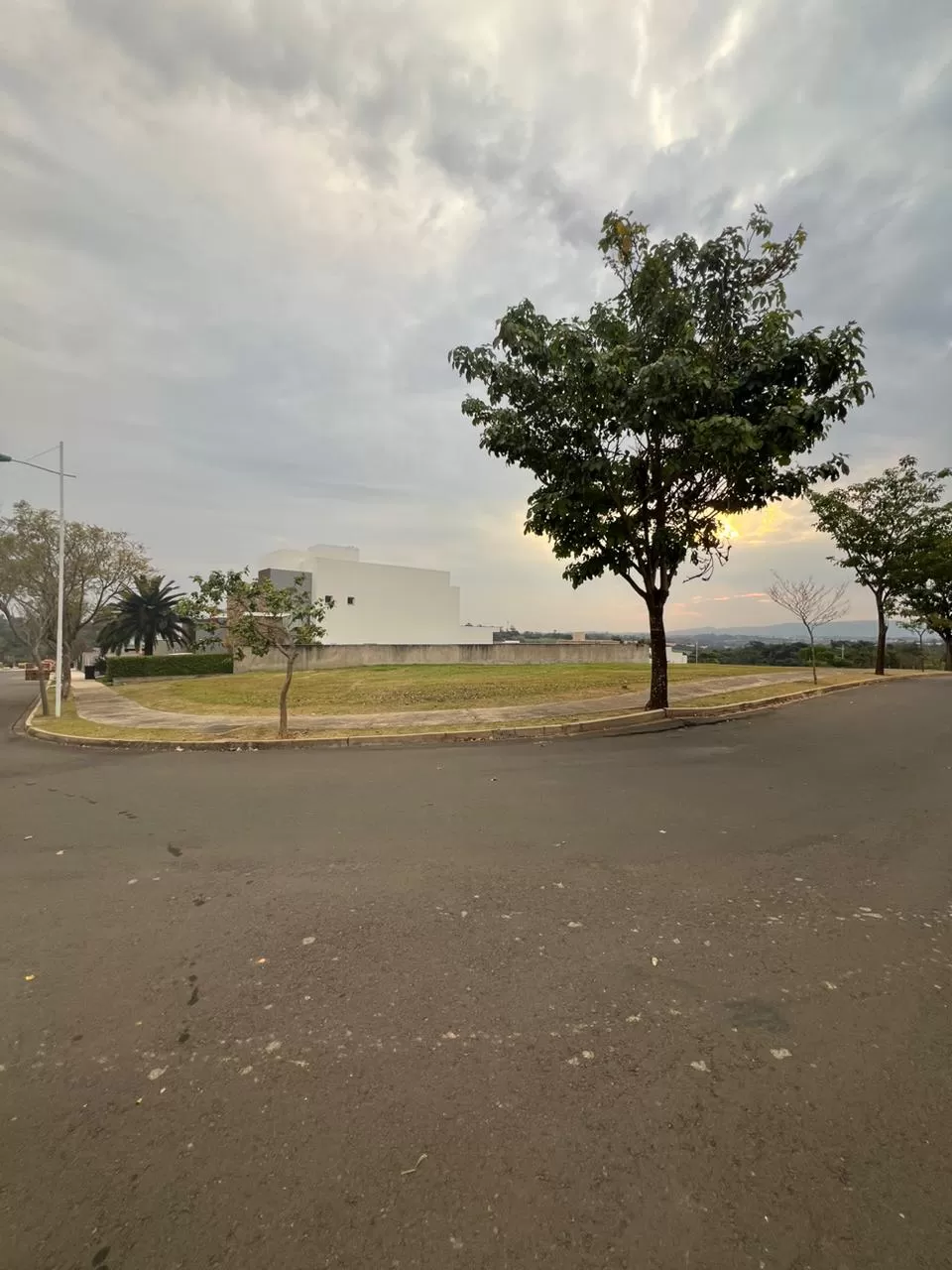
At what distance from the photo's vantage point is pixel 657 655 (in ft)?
43.3

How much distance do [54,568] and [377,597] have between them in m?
26.9

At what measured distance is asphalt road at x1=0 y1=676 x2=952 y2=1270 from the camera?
172 cm

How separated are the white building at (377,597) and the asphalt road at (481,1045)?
39067 millimetres

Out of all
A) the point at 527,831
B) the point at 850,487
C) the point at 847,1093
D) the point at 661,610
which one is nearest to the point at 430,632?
the point at 850,487

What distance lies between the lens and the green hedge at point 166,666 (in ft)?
113

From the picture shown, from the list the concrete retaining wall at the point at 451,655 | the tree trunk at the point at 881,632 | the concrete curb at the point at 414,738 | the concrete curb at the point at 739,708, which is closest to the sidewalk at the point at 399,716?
the concrete curb at the point at 414,738

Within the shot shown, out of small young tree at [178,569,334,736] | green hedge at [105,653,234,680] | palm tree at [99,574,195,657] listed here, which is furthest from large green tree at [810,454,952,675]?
palm tree at [99,574,195,657]

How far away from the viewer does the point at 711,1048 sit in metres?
2.45

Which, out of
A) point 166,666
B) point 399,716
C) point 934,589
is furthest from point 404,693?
point 934,589

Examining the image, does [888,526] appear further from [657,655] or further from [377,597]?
[377,597]

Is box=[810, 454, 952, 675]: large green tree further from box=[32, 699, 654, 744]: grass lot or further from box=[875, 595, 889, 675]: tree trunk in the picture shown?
box=[32, 699, 654, 744]: grass lot

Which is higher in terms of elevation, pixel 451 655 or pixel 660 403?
pixel 660 403

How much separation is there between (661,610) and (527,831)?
9.07m

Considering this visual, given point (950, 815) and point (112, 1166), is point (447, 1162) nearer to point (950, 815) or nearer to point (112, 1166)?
point (112, 1166)
